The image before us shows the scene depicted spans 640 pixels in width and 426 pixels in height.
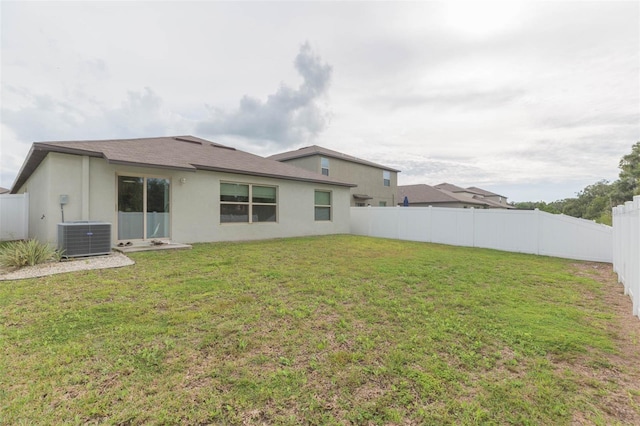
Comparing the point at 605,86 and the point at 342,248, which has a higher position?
the point at 605,86

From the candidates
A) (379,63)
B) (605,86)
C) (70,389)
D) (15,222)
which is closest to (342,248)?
(379,63)

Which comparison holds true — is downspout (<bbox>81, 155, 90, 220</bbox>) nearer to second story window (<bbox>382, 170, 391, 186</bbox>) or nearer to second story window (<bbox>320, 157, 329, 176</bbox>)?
second story window (<bbox>320, 157, 329, 176</bbox>)

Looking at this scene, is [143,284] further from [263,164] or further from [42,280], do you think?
[263,164]

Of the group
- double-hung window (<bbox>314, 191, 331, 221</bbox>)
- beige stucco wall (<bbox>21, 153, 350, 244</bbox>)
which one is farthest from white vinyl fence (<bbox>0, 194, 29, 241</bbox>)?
double-hung window (<bbox>314, 191, 331, 221</bbox>)

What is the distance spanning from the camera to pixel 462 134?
16.6m

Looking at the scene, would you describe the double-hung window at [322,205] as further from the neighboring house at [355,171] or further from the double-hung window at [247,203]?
the neighboring house at [355,171]

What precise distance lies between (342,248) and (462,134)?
11.8 m

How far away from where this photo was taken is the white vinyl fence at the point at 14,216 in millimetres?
12125

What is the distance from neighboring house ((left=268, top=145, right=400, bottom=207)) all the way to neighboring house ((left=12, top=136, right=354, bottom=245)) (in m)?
6.83

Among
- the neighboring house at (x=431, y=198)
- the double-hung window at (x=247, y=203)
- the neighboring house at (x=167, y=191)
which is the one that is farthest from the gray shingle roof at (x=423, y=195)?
the double-hung window at (x=247, y=203)

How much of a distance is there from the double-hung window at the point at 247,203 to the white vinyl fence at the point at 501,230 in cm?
610

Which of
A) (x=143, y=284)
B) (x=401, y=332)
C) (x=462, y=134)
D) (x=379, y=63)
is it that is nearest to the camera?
(x=401, y=332)

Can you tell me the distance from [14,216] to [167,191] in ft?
28.2

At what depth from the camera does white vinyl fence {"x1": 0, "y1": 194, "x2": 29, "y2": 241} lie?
39.8ft
